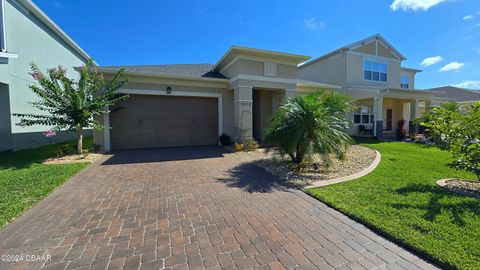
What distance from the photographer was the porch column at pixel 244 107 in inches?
429

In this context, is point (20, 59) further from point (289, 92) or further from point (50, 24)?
point (289, 92)

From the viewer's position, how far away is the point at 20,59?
10.4m

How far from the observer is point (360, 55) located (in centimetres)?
1683

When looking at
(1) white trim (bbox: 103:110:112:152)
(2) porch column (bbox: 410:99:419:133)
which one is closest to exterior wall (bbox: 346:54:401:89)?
(2) porch column (bbox: 410:99:419:133)

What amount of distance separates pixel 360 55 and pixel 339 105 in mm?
12296

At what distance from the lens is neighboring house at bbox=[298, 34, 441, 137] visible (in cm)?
1558

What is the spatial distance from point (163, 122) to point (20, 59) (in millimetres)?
7567

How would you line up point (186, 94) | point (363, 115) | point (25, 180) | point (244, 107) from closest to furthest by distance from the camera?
point (25, 180) < point (244, 107) < point (186, 94) < point (363, 115)

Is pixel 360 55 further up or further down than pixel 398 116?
A: further up

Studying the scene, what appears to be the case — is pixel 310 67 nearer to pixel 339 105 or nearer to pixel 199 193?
pixel 339 105

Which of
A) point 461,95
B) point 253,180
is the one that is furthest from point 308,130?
point 461,95

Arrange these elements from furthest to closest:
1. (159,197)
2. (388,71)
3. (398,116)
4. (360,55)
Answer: (398,116), (388,71), (360,55), (159,197)

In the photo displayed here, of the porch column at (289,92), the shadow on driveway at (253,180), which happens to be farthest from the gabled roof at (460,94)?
the shadow on driveway at (253,180)

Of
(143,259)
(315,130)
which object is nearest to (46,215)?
(143,259)
